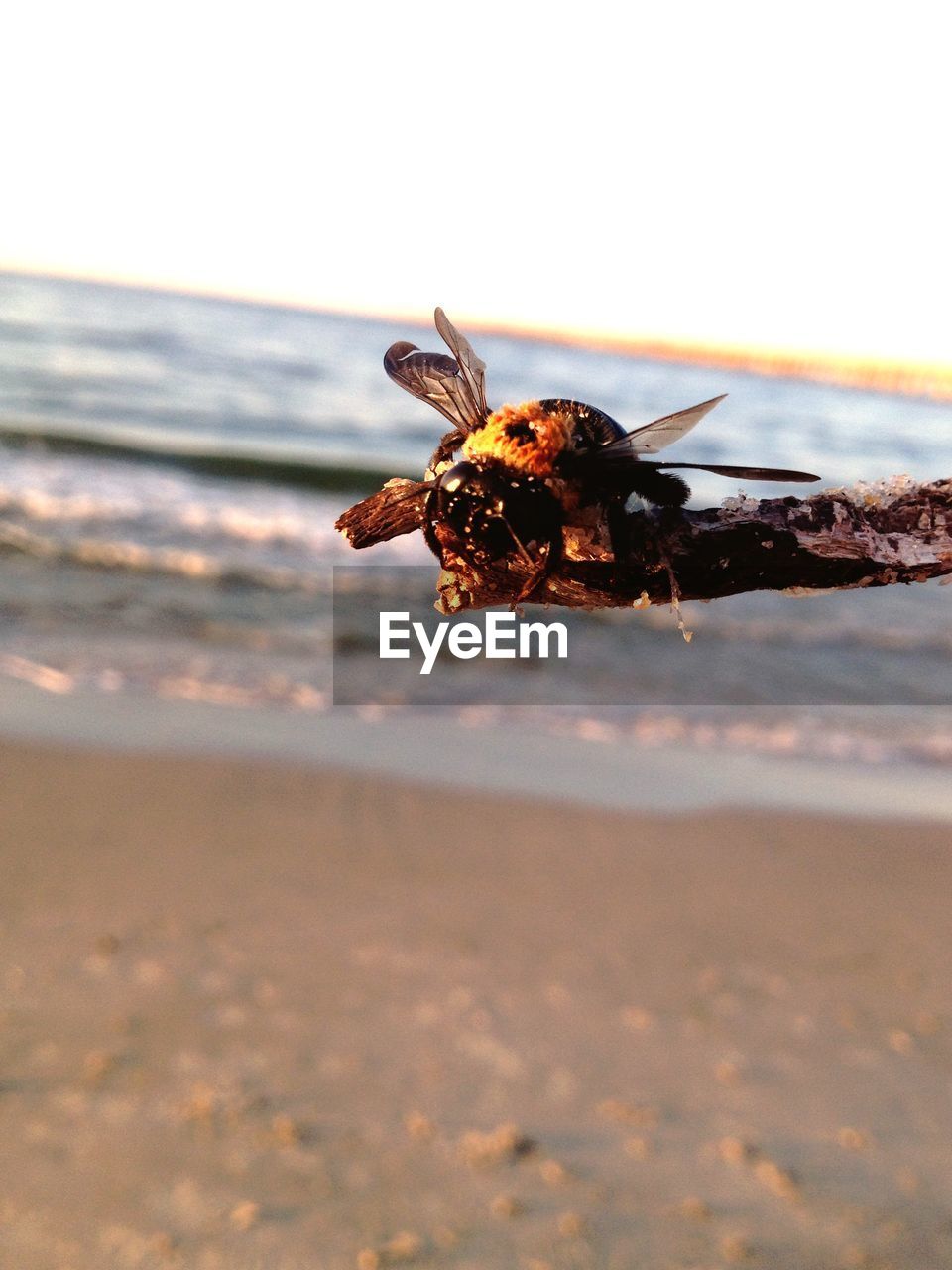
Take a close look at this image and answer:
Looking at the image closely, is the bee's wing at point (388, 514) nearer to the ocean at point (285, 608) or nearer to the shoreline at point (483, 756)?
the ocean at point (285, 608)

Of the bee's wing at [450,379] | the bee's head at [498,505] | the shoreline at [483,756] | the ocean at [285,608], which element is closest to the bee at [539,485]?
the bee's head at [498,505]

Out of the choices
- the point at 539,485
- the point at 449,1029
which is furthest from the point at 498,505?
the point at 449,1029

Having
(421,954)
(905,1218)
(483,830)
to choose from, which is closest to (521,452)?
(905,1218)

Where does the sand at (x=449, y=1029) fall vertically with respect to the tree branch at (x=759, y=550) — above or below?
below

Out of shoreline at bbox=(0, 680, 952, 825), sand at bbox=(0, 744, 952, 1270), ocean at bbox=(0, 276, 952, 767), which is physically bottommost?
sand at bbox=(0, 744, 952, 1270)

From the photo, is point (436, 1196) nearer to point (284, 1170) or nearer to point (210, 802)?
point (284, 1170)

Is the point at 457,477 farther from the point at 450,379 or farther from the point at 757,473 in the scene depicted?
the point at 450,379

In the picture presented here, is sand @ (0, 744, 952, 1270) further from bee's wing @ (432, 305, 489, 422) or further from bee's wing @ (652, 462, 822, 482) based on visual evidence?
bee's wing @ (652, 462, 822, 482)

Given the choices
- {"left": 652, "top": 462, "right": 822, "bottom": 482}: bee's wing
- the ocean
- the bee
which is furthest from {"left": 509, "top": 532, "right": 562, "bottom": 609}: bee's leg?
the ocean
